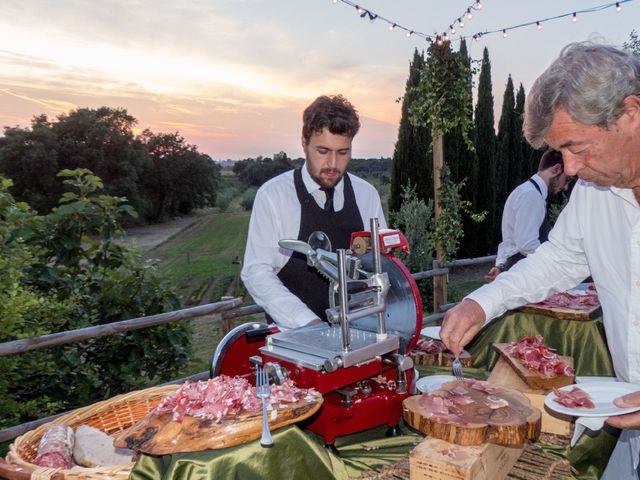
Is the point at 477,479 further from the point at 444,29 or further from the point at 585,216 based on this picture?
the point at 444,29

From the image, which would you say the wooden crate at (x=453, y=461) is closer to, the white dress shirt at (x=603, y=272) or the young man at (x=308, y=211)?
the white dress shirt at (x=603, y=272)

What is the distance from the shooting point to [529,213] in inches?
194

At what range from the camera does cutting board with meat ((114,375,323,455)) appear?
1.52 metres

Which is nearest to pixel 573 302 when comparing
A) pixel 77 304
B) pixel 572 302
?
pixel 572 302

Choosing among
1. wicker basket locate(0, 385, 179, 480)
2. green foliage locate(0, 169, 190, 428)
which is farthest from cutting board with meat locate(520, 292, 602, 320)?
green foliage locate(0, 169, 190, 428)

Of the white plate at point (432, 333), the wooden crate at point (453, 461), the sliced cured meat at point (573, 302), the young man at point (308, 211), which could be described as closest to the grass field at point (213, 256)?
the sliced cured meat at point (573, 302)

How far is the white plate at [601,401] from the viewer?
1.53 m

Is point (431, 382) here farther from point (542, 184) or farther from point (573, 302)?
point (542, 184)

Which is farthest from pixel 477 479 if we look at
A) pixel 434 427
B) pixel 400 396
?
pixel 400 396

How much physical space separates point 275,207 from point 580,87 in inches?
62.2

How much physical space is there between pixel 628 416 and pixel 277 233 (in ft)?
5.76

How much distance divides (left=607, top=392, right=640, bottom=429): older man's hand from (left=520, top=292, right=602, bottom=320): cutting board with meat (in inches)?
89.8

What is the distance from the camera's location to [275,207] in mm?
2852

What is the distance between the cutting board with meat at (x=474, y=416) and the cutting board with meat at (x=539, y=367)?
520 millimetres
